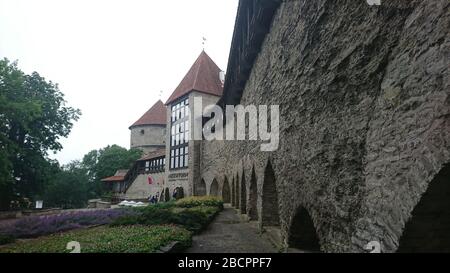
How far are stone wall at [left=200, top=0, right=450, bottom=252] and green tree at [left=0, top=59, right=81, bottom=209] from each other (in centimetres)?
1779

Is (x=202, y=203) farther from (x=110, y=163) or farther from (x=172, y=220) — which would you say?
(x=110, y=163)

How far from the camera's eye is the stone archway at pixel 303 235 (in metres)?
5.23

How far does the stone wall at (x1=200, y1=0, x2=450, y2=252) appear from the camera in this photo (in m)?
2.12

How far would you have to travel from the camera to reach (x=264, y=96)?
8281 mm

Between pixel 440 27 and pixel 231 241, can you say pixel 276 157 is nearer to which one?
pixel 231 241

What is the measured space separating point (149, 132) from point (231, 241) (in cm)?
3857

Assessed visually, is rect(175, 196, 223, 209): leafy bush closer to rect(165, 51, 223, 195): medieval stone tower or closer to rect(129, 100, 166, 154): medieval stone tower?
rect(165, 51, 223, 195): medieval stone tower

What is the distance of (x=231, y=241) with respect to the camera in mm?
7625

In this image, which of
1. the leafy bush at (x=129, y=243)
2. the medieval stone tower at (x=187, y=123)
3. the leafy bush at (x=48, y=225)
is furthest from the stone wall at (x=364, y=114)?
the medieval stone tower at (x=187, y=123)

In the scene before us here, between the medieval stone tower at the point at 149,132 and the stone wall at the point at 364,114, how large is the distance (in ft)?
132

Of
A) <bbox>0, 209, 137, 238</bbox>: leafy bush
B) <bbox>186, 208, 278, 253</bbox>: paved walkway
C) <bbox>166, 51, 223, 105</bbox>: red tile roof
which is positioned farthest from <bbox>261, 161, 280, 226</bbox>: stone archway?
<bbox>166, 51, 223, 105</bbox>: red tile roof

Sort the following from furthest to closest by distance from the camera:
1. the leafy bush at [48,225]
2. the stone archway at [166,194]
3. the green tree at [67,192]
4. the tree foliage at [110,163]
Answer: the tree foliage at [110,163], the green tree at [67,192], the stone archway at [166,194], the leafy bush at [48,225]

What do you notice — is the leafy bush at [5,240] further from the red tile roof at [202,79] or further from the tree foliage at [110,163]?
the tree foliage at [110,163]

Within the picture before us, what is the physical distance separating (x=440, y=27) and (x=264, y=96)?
20.5 feet
